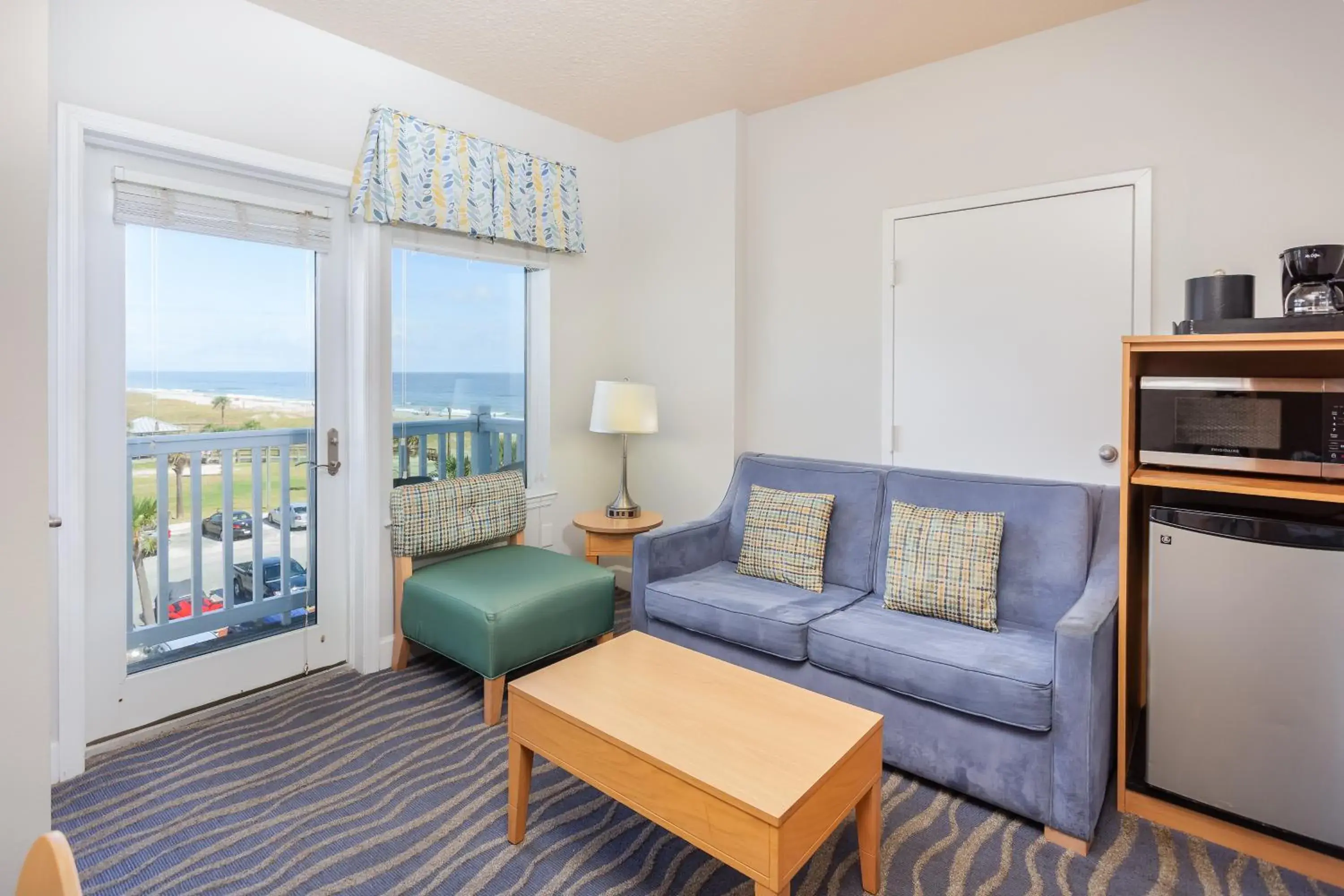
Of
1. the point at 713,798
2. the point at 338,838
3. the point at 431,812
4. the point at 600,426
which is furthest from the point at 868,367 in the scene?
the point at 338,838

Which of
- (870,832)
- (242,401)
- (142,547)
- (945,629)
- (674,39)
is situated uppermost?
(674,39)

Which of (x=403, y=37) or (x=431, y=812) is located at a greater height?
(x=403, y=37)

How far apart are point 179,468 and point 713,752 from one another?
7.37ft

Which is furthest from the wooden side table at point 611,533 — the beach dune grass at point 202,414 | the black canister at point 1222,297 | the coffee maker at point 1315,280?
the coffee maker at point 1315,280

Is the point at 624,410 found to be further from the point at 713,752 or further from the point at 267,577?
the point at 713,752

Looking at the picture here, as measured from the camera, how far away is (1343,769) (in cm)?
169

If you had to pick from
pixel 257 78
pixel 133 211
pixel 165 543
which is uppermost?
pixel 257 78

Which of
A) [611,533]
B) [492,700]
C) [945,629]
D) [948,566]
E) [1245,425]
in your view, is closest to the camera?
[1245,425]

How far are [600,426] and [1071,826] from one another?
2.51m

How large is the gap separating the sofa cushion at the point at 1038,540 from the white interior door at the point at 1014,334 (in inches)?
10.2

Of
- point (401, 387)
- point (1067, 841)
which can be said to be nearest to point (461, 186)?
point (401, 387)

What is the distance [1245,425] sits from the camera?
192 centimetres

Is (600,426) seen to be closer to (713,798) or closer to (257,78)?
(257,78)

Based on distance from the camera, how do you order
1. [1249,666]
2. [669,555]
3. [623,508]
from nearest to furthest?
[1249,666] → [669,555] → [623,508]
